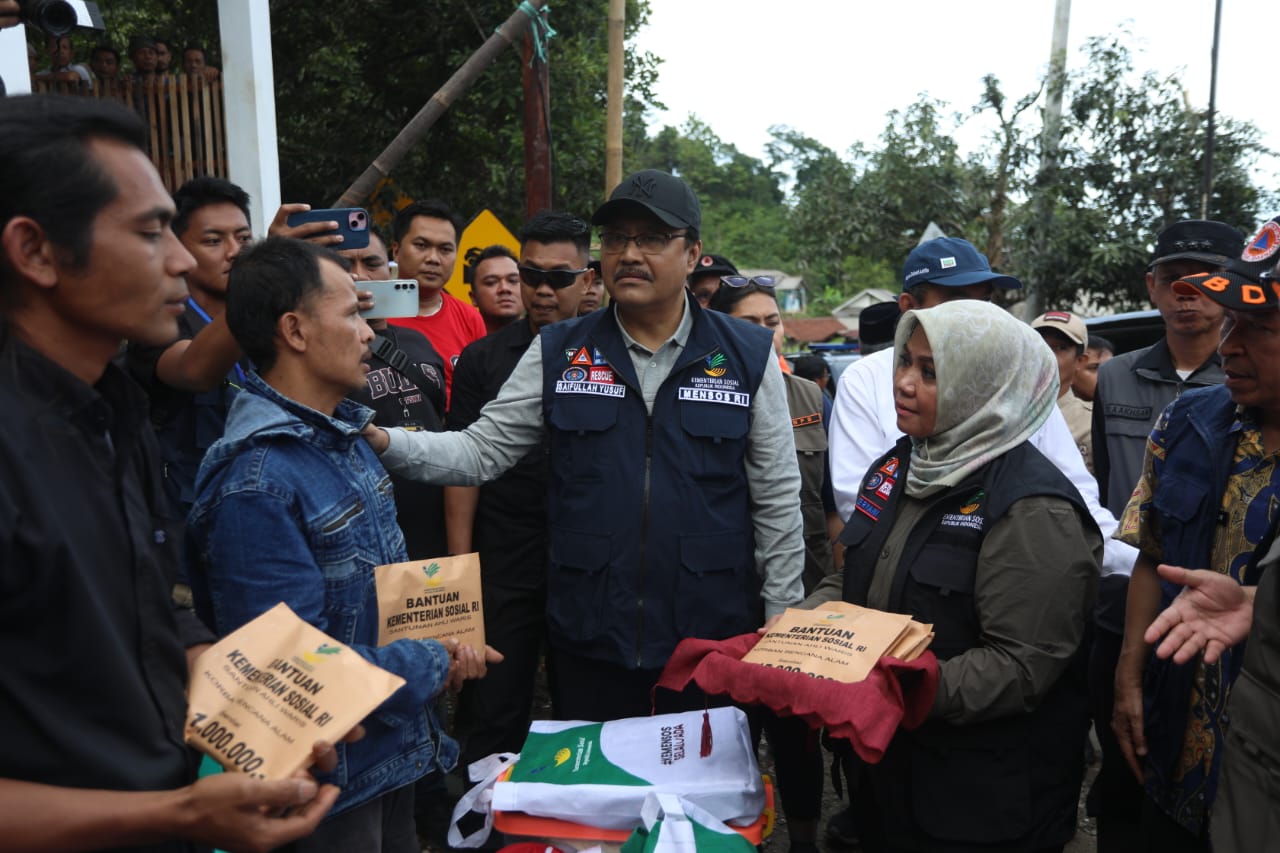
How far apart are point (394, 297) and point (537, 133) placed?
454cm

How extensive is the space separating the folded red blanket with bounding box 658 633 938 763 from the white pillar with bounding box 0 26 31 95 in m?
4.69

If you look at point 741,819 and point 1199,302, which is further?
point 1199,302

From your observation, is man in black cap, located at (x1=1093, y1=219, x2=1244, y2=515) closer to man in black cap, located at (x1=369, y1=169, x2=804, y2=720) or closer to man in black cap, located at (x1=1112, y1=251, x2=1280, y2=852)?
man in black cap, located at (x1=1112, y1=251, x2=1280, y2=852)

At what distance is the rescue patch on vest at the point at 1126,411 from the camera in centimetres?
393

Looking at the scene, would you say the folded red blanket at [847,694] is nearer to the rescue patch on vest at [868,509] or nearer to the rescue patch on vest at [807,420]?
the rescue patch on vest at [868,509]

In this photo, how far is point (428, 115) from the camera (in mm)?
6062

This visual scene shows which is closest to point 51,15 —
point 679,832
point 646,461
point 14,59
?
point 14,59

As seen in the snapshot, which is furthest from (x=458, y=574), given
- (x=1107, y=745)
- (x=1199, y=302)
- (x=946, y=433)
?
(x=1199, y=302)

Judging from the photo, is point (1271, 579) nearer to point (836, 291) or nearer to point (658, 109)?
point (658, 109)

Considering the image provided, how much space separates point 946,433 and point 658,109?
11.8 meters

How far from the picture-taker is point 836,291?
181 feet

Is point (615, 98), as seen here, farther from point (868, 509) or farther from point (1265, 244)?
point (1265, 244)

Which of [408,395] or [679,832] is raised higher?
[408,395]

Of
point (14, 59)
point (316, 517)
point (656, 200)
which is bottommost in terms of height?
point (316, 517)
